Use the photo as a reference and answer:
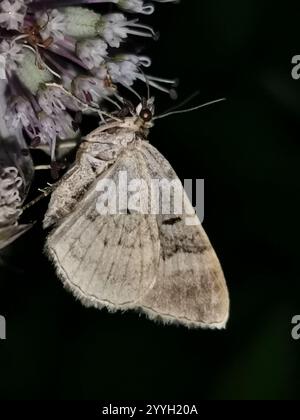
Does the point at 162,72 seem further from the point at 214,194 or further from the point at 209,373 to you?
the point at 209,373

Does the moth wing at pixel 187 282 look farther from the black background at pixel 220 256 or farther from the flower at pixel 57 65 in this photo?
the black background at pixel 220 256

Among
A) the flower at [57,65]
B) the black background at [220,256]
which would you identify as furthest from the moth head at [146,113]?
the black background at [220,256]

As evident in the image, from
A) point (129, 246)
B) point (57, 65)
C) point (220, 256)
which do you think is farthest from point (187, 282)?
point (220, 256)

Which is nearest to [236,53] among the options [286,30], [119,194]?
[286,30]

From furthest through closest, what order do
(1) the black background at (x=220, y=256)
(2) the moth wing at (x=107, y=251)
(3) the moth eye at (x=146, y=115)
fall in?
(1) the black background at (x=220, y=256), (3) the moth eye at (x=146, y=115), (2) the moth wing at (x=107, y=251)

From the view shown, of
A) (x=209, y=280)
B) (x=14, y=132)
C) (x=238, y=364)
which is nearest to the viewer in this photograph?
(x=209, y=280)

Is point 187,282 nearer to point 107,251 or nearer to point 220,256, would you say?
point 107,251

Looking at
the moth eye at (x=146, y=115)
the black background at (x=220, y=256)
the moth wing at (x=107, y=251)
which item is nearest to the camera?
the moth wing at (x=107, y=251)
